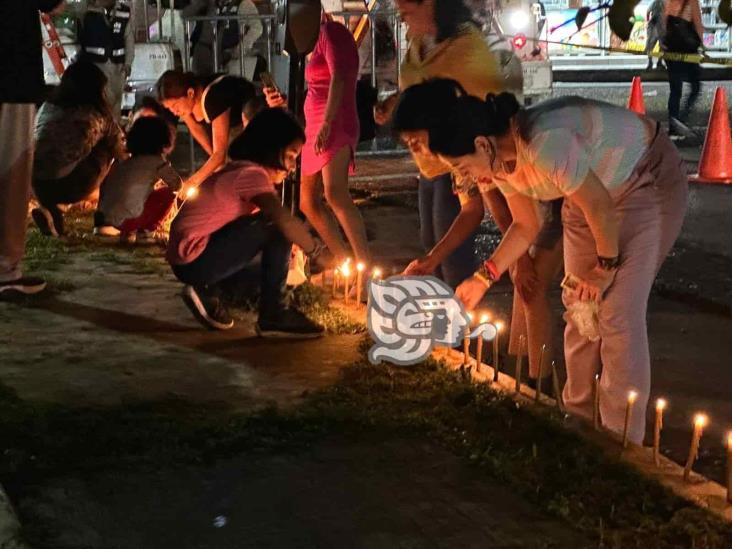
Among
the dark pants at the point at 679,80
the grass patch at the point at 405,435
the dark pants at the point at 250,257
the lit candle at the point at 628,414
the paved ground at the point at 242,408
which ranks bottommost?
the paved ground at the point at 242,408

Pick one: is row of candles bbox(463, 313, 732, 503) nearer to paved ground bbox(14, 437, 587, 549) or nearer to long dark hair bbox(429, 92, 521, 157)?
paved ground bbox(14, 437, 587, 549)

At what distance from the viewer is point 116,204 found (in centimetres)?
829

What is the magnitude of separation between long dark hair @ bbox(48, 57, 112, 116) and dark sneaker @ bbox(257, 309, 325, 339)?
3477 millimetres

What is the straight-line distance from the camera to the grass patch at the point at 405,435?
372 centimetres

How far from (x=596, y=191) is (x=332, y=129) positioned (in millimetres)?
2814

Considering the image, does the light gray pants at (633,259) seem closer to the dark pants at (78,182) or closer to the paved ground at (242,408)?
the paved ground at (242,408)

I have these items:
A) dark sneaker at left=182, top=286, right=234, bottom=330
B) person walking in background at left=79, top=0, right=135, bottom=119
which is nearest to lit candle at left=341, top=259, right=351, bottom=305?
dark sneaker at left=182, top=286, right=234, bottom=330

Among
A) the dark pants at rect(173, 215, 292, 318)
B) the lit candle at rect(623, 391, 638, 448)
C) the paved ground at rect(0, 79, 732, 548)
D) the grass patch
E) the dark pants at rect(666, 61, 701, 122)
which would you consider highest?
the dark pants at rect(666, 61, 701, 122)

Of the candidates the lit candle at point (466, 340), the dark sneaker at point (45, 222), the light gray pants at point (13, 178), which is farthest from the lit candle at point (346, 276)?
the dark sneaker at point (45, 222)

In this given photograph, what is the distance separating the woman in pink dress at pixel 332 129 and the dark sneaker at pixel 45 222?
2336 mm

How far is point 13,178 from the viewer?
6.83 metres

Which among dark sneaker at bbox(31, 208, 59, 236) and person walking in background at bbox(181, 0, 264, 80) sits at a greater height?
person walking in background at bbox(181, 0, 264, 80)

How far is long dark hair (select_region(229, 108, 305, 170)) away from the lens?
584 centimetres

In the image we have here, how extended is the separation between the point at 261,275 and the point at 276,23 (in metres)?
8.53
